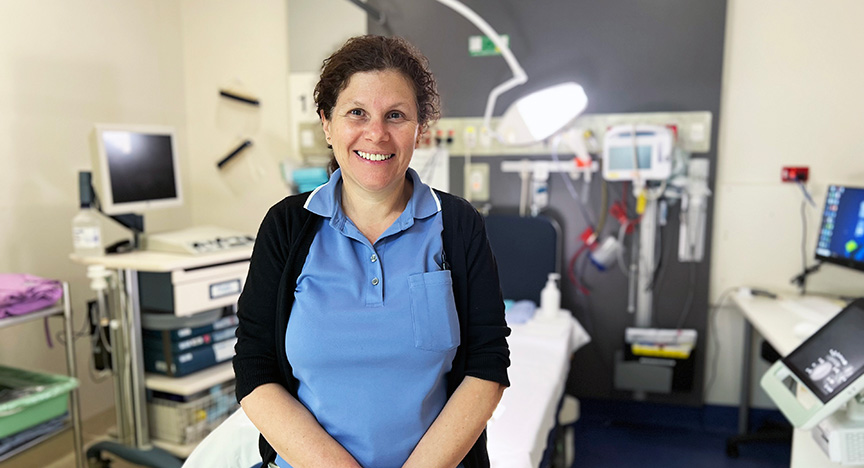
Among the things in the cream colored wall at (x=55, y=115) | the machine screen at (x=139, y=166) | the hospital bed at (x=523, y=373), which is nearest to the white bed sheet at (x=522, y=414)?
the hospital bed at (x=523, y=373)

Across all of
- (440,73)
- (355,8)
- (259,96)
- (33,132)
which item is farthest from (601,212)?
(33,132)

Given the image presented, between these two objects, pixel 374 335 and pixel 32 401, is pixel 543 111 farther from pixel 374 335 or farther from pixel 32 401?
pixel 32 401

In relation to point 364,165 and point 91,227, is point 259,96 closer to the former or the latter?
point 91,227

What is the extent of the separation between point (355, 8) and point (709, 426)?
8.86 ft

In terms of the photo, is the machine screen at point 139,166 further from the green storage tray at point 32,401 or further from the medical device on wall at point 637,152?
the medical device on wall at point 637,152

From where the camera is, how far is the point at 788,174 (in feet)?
8.75

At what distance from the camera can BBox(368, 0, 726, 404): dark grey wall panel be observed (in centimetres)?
271

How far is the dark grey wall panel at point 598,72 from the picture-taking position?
8.87ft

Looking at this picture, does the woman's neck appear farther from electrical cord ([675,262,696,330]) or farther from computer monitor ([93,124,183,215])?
electrical cord ([675,262,696,330])

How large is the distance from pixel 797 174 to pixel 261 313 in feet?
8.25

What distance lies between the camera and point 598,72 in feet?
9.19

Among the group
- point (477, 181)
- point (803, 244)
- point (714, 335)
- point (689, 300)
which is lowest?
point (714, 335)

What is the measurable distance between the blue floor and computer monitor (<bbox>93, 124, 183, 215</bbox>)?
212cm

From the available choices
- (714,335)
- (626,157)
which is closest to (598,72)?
(626,157)
